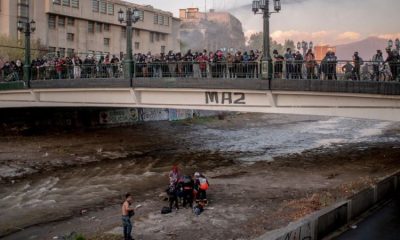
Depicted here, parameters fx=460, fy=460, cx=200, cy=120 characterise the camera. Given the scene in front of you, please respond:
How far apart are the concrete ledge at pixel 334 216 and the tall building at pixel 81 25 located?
40589mm

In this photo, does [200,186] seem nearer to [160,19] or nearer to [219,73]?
[219,73]

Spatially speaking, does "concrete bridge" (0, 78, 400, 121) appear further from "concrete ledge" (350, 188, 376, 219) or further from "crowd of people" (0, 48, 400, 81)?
"concrete ledge" (350, 188, 376, 219)

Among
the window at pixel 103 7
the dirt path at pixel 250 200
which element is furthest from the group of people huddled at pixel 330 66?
the window at pixel 103 7

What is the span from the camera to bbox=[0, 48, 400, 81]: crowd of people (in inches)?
845

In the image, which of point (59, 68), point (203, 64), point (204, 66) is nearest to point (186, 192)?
point (204, 66)

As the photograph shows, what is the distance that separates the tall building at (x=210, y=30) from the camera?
15650 centimetres

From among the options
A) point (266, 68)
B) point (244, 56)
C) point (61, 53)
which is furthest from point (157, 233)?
point (61, 53)

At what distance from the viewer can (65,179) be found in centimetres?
2502

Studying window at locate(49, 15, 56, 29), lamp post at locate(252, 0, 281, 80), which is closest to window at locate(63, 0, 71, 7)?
window at locate(49, 15, 56, 29)

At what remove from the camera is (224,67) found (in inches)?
1004

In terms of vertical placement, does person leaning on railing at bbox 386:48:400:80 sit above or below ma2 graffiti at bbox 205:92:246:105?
above

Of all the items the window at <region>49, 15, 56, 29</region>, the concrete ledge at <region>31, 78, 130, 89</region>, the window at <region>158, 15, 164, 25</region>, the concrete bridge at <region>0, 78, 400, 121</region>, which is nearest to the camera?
the concrete bridge at <region>0, 78, 400, 121</region>

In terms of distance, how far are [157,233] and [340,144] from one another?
25.8 meters

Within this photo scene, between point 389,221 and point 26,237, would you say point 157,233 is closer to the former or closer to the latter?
point 26,237
